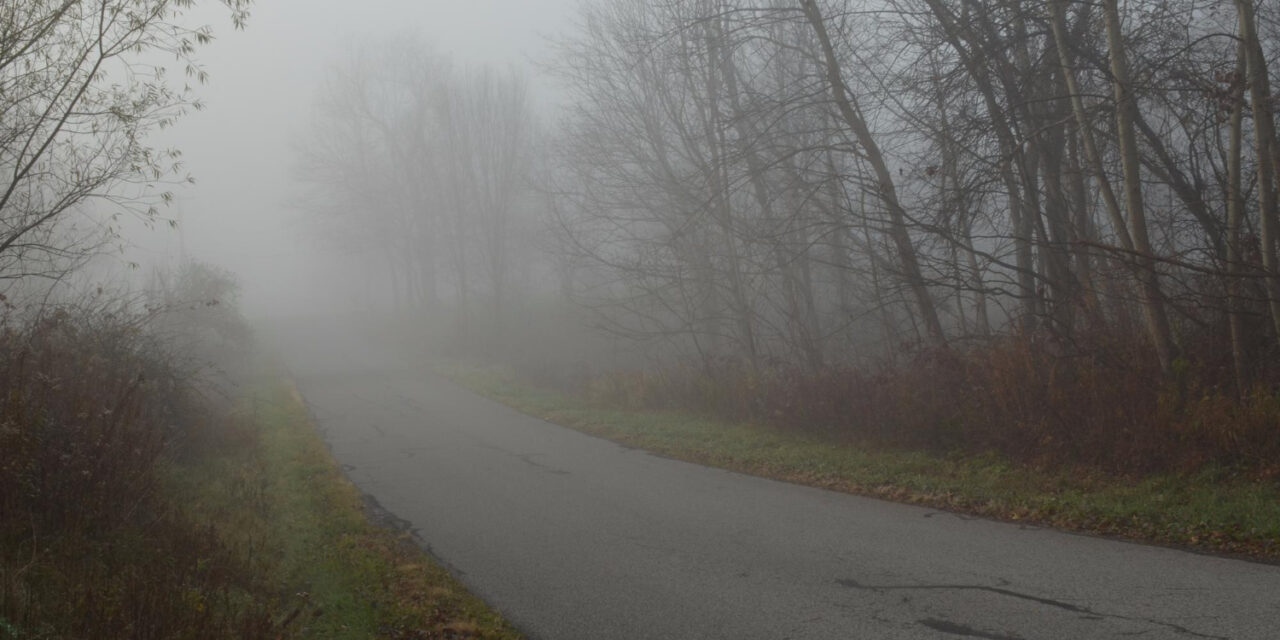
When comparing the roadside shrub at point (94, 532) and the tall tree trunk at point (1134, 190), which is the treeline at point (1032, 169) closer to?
the tall tree trunk at point (1134, 190)

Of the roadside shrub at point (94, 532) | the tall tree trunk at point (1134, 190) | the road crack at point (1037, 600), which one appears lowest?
the road crack at point (1037, 600)

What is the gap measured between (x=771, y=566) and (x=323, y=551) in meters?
4.26

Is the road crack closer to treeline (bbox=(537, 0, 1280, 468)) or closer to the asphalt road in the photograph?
the asphalt road

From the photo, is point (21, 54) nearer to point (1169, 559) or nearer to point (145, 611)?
point (145, 611)

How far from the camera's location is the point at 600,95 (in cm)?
2225

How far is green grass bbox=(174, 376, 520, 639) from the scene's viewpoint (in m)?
6.20

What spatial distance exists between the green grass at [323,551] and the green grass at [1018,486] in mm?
4851

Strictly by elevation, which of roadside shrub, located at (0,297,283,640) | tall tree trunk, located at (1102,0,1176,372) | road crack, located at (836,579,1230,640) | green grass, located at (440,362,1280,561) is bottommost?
road crack, located at (836,579,1230,640)

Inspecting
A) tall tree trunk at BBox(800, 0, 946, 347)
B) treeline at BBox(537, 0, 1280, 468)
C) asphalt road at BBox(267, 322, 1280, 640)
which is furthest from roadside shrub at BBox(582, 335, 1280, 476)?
asphalt road at BBox(267, 322, 1280, 640)

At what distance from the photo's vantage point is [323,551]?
26.9 feet

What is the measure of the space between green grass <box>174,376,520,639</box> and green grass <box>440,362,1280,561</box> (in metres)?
4.85

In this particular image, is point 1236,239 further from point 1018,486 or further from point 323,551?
point 323,551

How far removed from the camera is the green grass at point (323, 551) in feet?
20.4

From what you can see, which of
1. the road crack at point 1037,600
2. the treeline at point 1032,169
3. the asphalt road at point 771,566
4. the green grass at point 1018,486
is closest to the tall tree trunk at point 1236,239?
the treeline at point 1032,169
